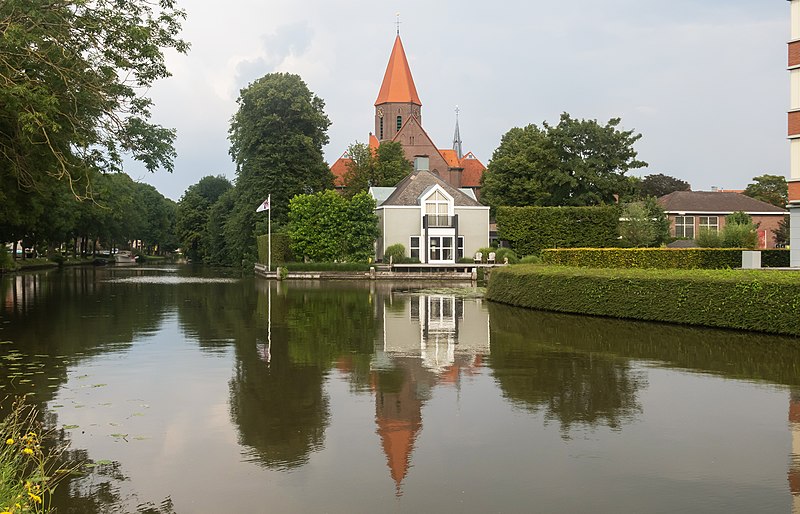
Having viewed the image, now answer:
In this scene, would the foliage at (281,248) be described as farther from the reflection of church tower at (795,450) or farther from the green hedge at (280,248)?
the reflection of church tower at (795,450)

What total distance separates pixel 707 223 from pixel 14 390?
207 ft

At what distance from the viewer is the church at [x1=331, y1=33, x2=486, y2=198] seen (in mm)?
87188

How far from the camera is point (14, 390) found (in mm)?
10430

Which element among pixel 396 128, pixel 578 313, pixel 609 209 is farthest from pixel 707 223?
pixel 578 313

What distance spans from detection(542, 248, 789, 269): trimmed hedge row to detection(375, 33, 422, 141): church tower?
61275 mm

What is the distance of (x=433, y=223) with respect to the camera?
55.2 meters

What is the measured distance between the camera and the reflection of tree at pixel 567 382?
9.31 meters

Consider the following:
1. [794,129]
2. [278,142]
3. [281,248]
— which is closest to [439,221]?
[281,248]

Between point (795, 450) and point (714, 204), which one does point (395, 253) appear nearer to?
point (714, 204)

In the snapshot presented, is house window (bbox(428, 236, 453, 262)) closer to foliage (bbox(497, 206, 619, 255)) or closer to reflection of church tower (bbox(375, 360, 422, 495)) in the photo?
foliage (bbox(497, 206, 619, 255))

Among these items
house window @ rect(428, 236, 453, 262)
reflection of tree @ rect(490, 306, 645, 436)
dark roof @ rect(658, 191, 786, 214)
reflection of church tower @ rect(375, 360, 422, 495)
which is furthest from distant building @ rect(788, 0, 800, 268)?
dark roof @ rect(658, 191, 786, 214)

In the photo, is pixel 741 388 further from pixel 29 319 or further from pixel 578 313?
pixel 29 319

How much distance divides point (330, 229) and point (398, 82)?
4561 centimetres

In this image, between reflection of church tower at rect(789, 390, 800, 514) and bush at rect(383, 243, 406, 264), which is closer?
reflection of church tower at rect(789, 390, 800, 514)
